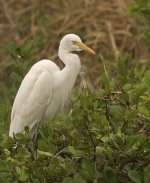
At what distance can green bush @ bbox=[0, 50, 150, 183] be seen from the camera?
2.83 m

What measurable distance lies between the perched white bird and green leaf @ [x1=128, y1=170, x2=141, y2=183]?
1.22m

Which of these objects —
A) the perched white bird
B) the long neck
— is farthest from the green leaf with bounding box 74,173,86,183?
the long neck

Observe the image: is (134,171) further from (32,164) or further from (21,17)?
(21,17)

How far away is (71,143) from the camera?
310 cm

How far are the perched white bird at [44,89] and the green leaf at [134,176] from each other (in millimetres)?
1220

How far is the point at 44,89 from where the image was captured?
4078 mm

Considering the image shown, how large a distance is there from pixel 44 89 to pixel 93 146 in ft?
3.82

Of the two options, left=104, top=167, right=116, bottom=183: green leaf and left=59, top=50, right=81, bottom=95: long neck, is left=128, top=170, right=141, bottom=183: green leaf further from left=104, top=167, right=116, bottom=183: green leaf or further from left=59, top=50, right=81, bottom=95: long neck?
left=59, top=50, right=81, bottom=95: long neck

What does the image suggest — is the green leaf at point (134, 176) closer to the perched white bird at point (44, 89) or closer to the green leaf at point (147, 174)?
the green leaf at point (147, 174)

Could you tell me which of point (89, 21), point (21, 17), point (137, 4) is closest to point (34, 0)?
point (21, 17)

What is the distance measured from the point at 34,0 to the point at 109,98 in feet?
17.3

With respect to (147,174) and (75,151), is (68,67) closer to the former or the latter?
(75,151)

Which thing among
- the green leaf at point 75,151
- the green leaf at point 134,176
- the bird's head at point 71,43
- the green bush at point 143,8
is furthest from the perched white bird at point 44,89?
the green leaf at point 134,176

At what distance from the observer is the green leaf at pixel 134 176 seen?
2.78 meters
